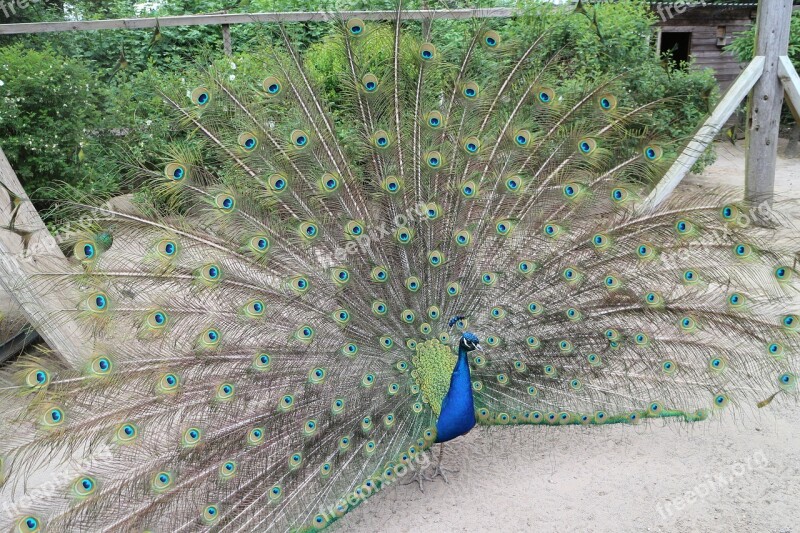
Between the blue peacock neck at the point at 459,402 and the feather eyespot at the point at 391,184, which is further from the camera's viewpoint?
the feather eyespot at the point at 391,184

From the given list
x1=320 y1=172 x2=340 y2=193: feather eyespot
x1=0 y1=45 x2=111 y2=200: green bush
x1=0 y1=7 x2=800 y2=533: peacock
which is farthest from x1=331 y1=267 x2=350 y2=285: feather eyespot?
x1=0 y1=45 x2=111 y2=200: green bush

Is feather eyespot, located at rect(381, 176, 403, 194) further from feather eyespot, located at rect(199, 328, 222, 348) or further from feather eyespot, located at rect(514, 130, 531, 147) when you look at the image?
feather eyespot, located at rect(199, 328, 222, 348)

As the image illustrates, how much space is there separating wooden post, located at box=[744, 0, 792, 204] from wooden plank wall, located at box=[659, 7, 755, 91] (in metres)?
9.09

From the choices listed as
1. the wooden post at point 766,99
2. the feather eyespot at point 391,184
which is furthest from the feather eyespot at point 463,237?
the wooden post at point 766,99

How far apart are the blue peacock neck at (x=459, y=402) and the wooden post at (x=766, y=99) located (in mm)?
4702

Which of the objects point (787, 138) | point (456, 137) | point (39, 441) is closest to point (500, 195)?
point (456, 137)

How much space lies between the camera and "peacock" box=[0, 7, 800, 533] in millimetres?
3156

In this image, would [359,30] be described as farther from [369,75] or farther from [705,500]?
[705,500]

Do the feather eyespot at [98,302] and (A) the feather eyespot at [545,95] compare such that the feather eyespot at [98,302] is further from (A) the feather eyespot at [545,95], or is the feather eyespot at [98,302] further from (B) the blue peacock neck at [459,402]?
(A) the feather eyespot at [545,95]

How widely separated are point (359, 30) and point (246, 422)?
2.21 m

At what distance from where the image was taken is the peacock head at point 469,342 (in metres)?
Answer: 3.42

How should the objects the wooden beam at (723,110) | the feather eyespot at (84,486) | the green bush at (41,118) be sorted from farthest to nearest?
the green bush at (41,118), the wooden beam at (723,110), the feather eyespot at (84,486)

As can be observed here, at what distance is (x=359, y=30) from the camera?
366 cm

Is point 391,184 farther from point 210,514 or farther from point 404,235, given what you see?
point 210,514
